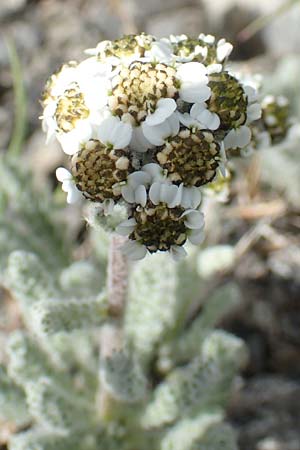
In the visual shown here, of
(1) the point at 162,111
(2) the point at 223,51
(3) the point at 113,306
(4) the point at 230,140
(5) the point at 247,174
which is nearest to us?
(1) the point at 162,111

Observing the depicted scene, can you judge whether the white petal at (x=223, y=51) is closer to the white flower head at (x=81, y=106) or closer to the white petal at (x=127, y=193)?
the white flower head at (x=81, y=106)

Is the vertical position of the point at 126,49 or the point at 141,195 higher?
the point at 126,49

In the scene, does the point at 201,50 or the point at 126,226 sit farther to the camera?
the point at 201,50

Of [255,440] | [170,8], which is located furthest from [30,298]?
[170,8]

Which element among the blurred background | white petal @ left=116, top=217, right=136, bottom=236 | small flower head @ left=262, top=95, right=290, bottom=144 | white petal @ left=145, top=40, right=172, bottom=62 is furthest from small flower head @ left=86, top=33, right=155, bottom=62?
the blurred background

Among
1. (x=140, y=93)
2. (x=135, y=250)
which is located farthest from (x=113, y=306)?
(x=140, y=93)

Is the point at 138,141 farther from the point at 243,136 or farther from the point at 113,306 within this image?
the point at 113,306
